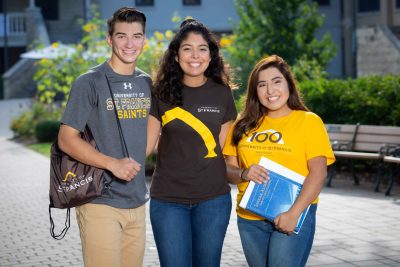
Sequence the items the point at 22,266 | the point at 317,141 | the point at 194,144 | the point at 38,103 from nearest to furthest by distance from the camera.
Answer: the point at 317,141
the point at 194,144
the point at 22,266
the point at 38,103

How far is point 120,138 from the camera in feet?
13.5

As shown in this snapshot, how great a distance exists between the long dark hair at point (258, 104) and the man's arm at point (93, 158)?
0.65 metres

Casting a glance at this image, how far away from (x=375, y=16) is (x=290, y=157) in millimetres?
33135

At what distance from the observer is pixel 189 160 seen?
14.0 feet

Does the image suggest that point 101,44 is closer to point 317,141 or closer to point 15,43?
point 317,141

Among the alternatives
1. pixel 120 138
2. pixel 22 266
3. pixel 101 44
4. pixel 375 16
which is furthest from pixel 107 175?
pixel 375 16

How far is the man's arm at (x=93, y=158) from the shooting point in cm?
393

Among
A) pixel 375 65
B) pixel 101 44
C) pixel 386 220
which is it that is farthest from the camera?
pixel 375 65

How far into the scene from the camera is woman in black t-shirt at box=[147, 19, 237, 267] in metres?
4.26

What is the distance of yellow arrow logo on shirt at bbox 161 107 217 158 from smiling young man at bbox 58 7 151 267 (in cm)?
13

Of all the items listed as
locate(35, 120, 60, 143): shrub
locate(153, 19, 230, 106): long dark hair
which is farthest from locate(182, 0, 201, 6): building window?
locate(153, 19, 230, 106): long dark hair

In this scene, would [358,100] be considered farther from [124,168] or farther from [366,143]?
[124,168]

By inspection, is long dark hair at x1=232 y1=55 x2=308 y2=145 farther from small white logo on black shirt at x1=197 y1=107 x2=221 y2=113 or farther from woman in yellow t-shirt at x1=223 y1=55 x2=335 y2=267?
Result: small white logo on black shirt at x1=197 y1=107 x2=221 y2=113

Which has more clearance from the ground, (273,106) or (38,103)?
(273,106)
